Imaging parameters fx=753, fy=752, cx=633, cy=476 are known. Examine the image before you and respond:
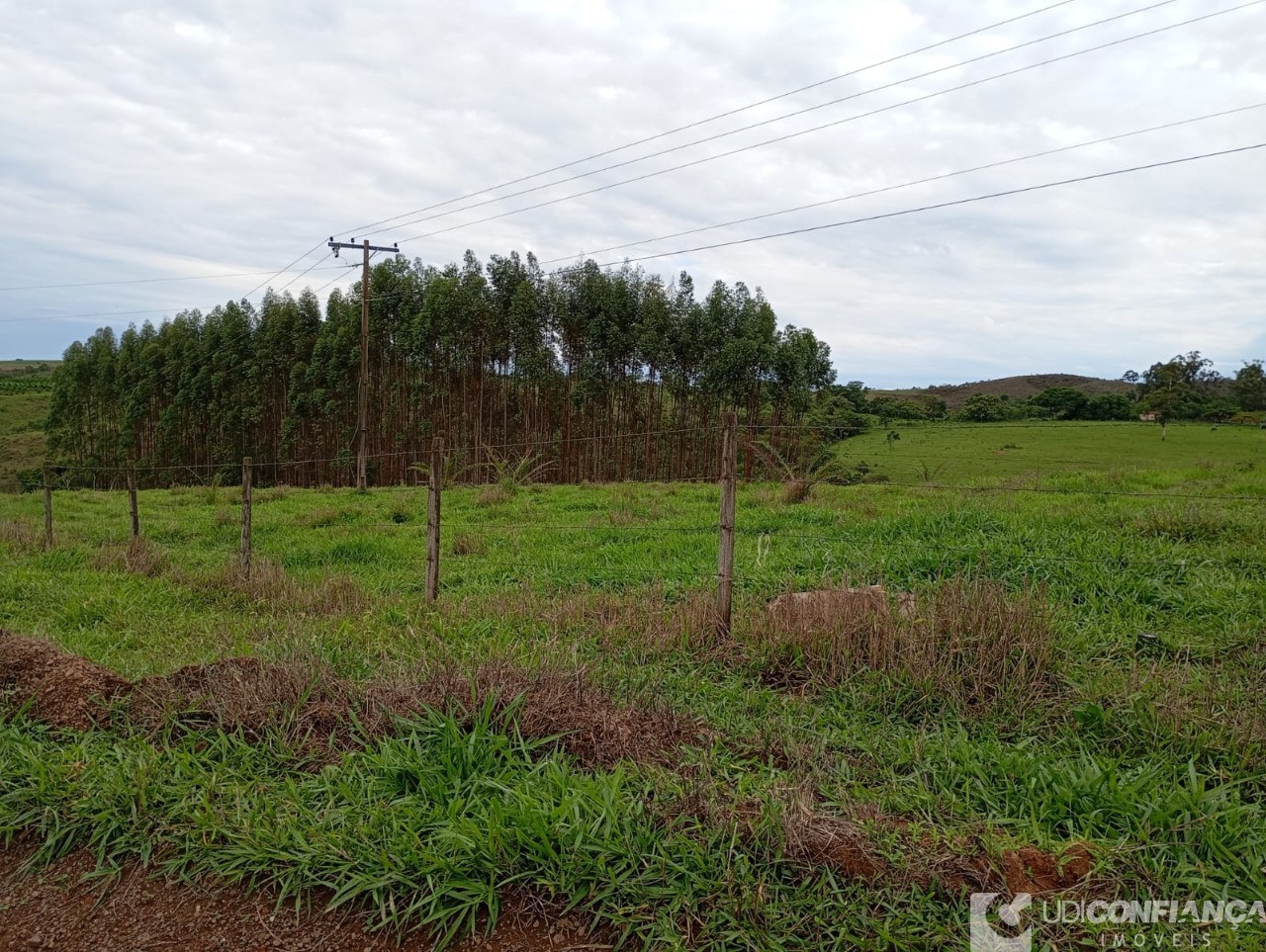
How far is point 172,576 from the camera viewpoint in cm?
835

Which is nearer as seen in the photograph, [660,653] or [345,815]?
[345,815]

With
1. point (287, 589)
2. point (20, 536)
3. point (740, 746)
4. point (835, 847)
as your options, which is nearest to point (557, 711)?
point (740, 746)

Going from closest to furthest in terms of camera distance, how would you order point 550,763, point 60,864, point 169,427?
point 60,864 → point 550,763 → point 169,427

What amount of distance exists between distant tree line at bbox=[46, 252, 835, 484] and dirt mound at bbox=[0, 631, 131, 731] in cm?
2080

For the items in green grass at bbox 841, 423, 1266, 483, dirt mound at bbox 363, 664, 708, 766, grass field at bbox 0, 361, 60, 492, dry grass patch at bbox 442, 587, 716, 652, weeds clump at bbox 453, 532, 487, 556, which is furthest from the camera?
grass field at bbox 0, 361, 60, 492

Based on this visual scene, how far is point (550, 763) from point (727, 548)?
2489 mm

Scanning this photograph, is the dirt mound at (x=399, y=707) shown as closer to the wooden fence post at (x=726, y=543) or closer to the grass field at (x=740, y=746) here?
the grass field at (x=740, y=746)

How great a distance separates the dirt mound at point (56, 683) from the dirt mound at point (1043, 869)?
13.8 feet

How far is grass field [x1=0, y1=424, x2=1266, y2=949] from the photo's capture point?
256 cm

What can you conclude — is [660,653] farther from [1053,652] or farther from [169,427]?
[169,427]

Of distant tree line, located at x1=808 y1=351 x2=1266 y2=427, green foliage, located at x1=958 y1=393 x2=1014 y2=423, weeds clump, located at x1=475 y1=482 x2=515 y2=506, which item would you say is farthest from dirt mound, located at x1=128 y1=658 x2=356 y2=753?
green foliage, located at x1=958 y1=393 x2=1014 y2=423

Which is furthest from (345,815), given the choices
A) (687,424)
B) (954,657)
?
(687,424)

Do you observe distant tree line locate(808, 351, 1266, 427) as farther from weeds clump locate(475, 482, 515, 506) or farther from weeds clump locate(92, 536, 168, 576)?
weeds clump locate(92, 536, 168, 576)

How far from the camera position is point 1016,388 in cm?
4125
